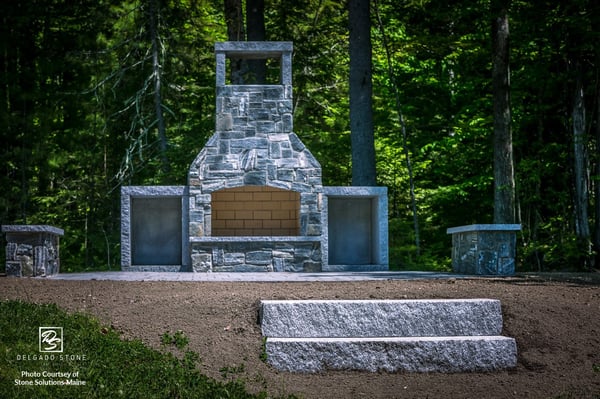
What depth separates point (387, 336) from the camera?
6949 millimetres

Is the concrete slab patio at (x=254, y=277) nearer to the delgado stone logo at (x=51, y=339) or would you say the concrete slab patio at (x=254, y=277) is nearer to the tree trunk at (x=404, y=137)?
the delgado stone logo at (x=51, y=339)

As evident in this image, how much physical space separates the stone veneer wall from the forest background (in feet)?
14.7

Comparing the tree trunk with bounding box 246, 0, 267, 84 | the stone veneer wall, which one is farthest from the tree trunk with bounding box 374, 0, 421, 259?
the stone veneer wall

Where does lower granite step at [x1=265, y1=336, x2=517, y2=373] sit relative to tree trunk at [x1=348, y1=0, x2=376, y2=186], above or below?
below

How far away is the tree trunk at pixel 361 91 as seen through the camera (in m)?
14.1

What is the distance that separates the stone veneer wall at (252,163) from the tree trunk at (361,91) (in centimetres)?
277

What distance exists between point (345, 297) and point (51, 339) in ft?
9.46

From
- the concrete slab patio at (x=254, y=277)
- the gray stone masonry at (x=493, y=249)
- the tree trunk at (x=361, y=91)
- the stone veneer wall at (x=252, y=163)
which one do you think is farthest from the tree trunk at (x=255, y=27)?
the gray stone masonry at (x=493, y=249)

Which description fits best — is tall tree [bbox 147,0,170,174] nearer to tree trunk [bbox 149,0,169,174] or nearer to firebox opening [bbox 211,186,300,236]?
tree trunk [bbox 149,0,169,174]

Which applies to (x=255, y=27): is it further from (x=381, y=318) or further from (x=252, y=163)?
(x=381, y=318)

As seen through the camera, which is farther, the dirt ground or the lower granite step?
the lower granite step

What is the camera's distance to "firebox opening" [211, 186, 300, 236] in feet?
42.2

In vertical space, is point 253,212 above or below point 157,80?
below

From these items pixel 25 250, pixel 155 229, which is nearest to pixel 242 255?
Answer: pixel 155 229
